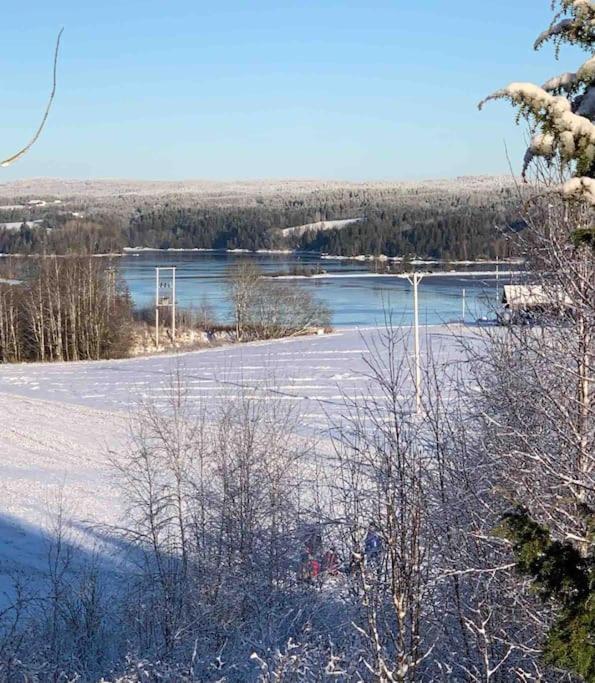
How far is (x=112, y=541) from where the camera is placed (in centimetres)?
1525

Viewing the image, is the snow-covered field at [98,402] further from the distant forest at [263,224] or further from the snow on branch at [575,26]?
the distant forest at [263,224]

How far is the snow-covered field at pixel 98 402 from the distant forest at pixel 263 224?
45.9ft

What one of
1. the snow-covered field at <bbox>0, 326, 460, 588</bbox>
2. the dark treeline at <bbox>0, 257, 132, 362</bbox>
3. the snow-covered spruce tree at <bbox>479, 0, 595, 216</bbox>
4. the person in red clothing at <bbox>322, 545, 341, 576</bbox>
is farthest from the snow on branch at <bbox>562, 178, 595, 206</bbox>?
the dark treeline at <bbox>0, 257, 132, 362</bbox>

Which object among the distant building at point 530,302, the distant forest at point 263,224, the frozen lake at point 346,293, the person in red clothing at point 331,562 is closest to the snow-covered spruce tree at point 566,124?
the distant building at point 530,302

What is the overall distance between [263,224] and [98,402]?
89663 mm

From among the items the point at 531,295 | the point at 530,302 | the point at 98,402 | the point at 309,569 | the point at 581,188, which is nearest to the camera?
the point at 581,188

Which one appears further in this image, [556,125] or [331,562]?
[331,562]

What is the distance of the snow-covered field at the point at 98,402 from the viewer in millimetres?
17609

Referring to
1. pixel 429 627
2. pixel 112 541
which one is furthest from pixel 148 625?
pixel 112 541

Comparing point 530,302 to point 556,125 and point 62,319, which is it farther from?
point 62,319

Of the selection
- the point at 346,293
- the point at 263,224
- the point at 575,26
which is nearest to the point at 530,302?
the point at 575,26

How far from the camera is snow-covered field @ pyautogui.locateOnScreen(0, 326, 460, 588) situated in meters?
17.6

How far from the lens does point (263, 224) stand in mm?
119125

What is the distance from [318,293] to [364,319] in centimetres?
934
